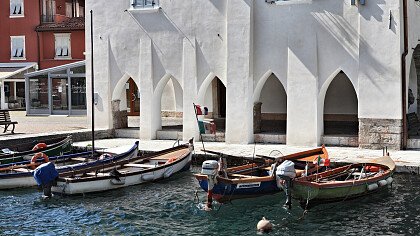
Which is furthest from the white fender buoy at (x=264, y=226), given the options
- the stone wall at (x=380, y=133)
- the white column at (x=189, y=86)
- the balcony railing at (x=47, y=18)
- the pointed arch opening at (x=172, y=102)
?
the balcony railing at (x=47, y=18)

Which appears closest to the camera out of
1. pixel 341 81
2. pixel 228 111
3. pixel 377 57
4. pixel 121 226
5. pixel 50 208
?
pixel 121 226

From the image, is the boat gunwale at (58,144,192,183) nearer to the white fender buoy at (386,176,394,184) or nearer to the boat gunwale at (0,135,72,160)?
the boat gunwale at (0,135,72,160)

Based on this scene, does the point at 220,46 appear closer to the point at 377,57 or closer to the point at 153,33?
the point at 153,33

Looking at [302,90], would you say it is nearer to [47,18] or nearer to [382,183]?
[382,183]

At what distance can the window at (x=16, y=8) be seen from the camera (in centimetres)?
4238

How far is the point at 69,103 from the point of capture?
34.9 metres

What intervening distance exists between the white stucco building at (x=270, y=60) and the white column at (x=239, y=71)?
37 mm

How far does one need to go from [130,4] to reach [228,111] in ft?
20.0

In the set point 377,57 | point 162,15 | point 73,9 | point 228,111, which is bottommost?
point 228,111

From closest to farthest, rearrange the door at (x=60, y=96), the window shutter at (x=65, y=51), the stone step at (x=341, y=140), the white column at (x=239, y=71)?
the stone step at (x=341, y=140)
the white column at (x=239, y=71)
the door at (x=60, y=96)
the window shutter at (x=65, y=51)

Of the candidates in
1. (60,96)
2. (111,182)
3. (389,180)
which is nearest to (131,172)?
(111,182)

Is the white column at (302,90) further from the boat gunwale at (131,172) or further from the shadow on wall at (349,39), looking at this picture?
the boat gunwale at (131,172)

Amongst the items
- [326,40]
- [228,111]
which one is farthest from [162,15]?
[326,40]

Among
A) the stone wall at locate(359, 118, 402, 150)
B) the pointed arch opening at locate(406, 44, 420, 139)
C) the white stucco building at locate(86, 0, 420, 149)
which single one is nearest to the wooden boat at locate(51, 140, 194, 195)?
the white stucco building at locate(86, 0, 420, 149)
